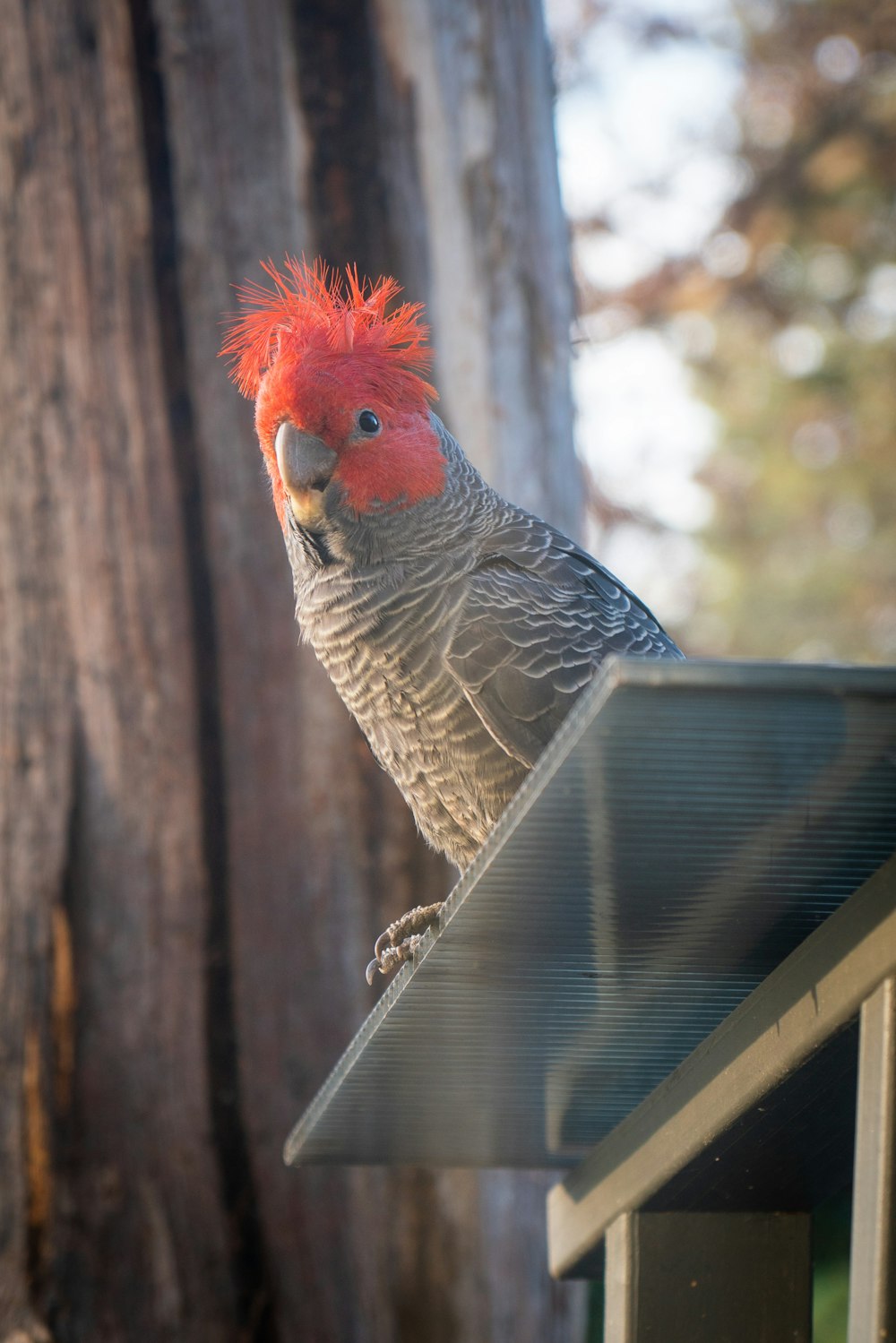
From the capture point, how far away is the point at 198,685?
133 inches

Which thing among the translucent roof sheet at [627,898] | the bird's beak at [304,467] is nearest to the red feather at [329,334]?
the bird's beak at [304,467]

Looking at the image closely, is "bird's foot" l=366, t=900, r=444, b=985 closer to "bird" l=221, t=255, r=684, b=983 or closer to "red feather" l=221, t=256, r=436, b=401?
"bird" l=221, t=255, r=684, b=983

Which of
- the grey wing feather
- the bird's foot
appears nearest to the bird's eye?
the grey wing feather

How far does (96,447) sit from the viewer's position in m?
3.33

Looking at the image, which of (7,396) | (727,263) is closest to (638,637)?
(7,396)

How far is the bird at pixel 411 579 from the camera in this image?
7.68ft

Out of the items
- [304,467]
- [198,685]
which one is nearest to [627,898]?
[304,467]

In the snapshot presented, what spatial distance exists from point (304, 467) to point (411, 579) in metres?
0.32

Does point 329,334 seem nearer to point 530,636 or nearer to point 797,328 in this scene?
point 530,636

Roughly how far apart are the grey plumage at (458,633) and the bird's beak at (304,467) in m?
0.05

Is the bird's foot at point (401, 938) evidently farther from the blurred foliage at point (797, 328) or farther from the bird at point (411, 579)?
the blurred foliage at point (797, 328)

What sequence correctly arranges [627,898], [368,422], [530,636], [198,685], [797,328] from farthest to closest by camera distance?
[797,328], [198,685], [368,422], [530,636], [627,898]

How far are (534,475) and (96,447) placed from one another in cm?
129

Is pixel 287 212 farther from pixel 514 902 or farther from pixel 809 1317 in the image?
pixel 809 1317
